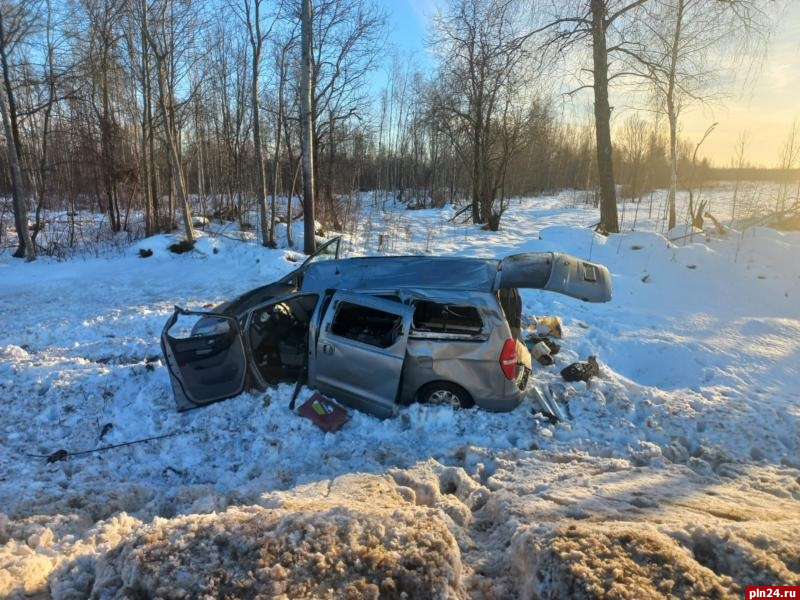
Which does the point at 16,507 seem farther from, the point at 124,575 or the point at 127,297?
the point at 127,297

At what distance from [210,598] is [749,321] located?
10407mm

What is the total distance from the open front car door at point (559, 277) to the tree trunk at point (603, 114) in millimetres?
11342

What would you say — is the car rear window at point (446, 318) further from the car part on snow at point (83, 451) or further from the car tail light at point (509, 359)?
the car part on snow at point (83, 451)

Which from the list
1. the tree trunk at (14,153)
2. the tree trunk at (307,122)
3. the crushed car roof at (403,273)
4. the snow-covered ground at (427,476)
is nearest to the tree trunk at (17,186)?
the tree trunk at (14,153)

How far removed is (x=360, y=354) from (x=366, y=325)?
1.78 ft


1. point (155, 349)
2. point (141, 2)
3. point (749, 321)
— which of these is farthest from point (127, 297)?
point (749, 321)

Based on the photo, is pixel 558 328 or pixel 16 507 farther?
pixel 558 328

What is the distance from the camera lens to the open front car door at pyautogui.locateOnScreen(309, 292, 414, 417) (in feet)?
17.7

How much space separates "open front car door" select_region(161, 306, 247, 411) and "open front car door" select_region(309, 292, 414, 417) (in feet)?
3.31

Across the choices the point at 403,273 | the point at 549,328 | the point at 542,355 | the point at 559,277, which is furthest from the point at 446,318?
the point at 549,328

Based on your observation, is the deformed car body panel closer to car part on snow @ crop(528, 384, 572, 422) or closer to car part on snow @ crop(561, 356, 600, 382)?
car part on snow @ crop(528, 384, 572, 422)

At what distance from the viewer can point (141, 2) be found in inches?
608

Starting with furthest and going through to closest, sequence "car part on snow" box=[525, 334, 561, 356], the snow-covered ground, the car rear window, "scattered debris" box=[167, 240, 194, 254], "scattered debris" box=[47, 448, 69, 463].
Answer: "scattered debris" box=[167, 240, 194, 254]
"car part on snow" box=[525, 334, 561, 356]
the car rear window
"scattered debris" box=[47, 448, 69, 463]
the snow-covered ground

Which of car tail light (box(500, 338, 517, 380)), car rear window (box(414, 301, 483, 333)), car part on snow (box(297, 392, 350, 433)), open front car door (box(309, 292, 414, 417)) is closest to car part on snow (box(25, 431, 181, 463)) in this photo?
car part on snow (box(297, 392, 350, 433))
